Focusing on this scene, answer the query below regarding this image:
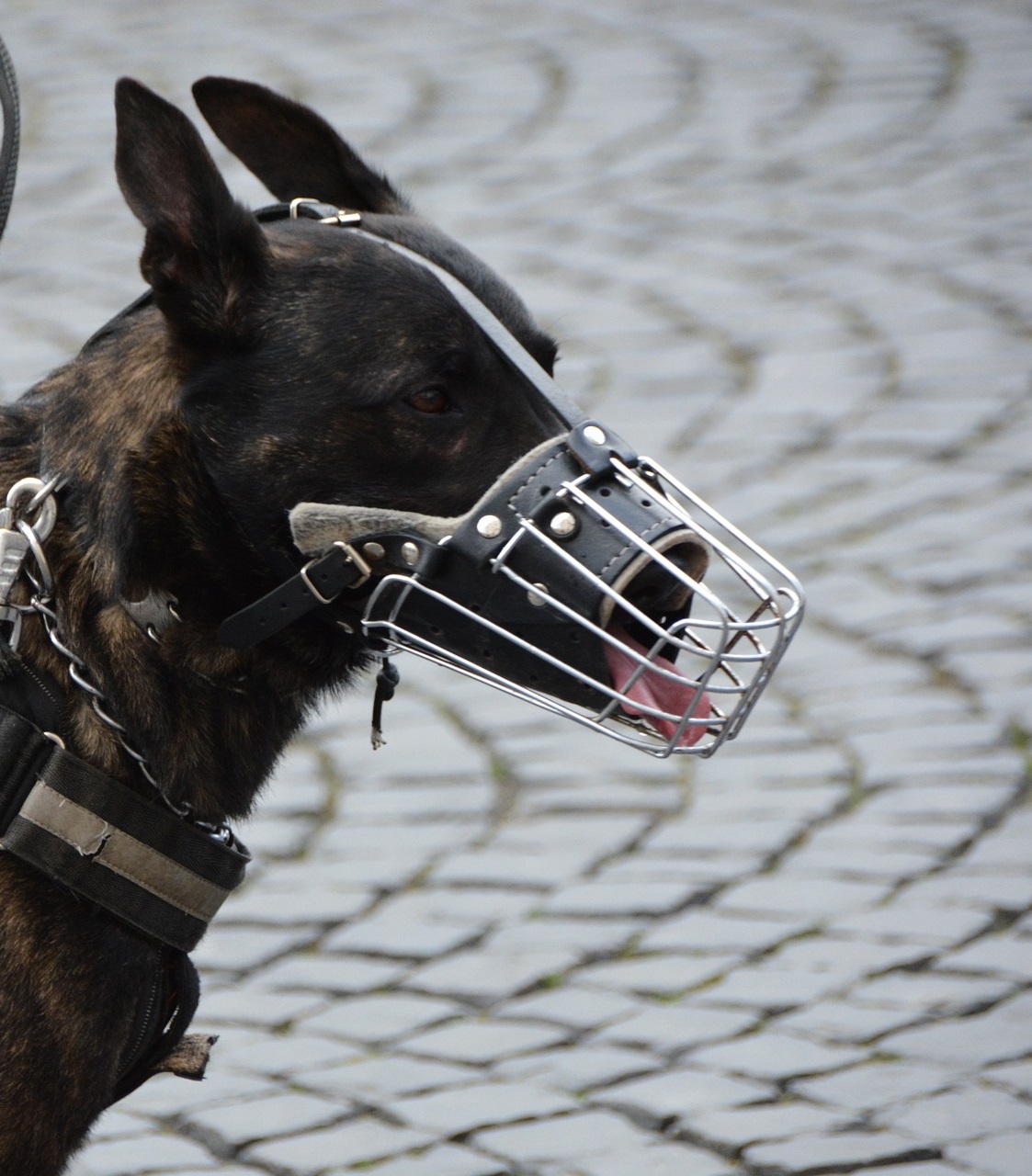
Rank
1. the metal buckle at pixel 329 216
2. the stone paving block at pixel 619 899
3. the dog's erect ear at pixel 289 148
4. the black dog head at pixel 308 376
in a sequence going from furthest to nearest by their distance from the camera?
the stone paving block at pixel 619 899 → the dog's erect ear at pixel 289 148 → the metal buckle at pixel 329 216 → the black dog head at pixel 308 376

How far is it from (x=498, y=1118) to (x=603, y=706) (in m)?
1.23

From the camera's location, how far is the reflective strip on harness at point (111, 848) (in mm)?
2420

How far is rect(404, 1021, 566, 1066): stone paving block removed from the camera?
11.9 feet

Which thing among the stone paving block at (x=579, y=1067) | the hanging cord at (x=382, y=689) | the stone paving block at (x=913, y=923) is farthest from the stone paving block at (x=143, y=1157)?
the stone paving block at (x=913, y=923)

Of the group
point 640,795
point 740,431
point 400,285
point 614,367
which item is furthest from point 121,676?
point 614,367

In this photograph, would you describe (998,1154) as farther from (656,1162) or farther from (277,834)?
(277,834)

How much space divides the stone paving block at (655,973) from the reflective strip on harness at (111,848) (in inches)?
58.9

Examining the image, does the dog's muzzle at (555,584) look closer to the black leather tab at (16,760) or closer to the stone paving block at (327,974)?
the black leather tab at (16,760)

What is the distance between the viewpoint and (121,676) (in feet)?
8.25

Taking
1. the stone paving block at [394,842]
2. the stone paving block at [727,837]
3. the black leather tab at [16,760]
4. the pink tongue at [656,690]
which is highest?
the pink tongue at [656,690]

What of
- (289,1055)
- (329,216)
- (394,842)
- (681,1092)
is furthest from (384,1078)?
(329,216)

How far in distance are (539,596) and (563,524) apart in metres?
0.10

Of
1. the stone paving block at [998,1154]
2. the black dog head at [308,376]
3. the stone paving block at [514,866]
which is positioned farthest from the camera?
the stone paving block at [514,866]

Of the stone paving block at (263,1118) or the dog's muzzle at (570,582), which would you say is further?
the stone paving block at (263,1118)
